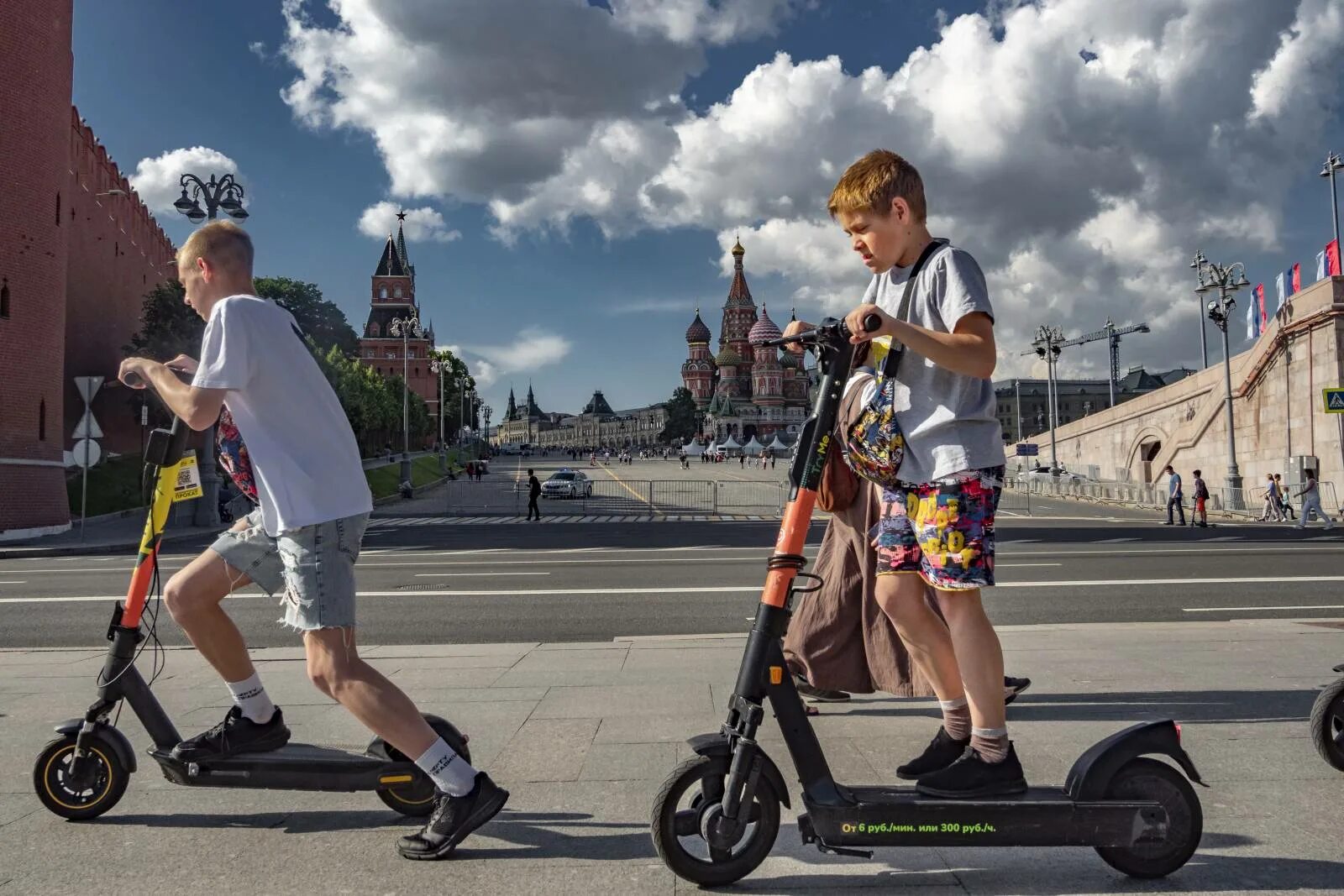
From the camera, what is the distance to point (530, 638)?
25.4ft

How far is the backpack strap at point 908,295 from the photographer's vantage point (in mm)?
2904

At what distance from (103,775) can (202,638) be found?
566mm

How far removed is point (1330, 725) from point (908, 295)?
2345 mm

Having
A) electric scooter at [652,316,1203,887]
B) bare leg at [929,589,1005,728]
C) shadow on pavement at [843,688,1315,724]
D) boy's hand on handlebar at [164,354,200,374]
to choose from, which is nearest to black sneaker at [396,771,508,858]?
electric scooter at [652,316,1203,887]

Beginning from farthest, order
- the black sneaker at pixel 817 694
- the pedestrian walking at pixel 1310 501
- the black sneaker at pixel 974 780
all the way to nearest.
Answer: the pedestrian walking at pixel 1310 501 → the black sneaker at pixel 817 694 → the black sneaker at pixel 974 780

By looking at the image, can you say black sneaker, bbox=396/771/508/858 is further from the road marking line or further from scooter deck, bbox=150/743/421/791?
the road marking line

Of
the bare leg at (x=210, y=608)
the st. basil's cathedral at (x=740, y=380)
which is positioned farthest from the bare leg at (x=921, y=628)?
the st. basil's cathedral at (x=740, y=380)

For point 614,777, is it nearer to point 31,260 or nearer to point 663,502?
point 31,260

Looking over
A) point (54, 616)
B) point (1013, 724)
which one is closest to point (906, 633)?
point (1013, 724)

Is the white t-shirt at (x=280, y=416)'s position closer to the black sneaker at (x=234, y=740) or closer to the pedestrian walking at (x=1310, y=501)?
the black sneaker at (x=234, y=740)

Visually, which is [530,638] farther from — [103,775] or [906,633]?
[906,633]

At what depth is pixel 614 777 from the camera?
3.56 metres

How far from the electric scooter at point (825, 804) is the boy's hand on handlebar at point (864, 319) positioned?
0.07ft

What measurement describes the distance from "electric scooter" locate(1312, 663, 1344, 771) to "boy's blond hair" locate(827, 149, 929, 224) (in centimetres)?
239
